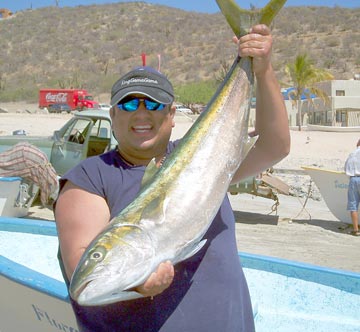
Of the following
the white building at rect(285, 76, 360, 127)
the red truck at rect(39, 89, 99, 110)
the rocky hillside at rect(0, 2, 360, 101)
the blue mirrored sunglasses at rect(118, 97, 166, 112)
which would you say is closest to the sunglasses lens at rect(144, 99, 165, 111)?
the blue mirrored sunglasses at rect(118, 97, 166, 112)

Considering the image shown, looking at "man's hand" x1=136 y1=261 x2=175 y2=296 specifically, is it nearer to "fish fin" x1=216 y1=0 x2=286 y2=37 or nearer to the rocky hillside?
"fish fin" x1=216 y1=0 x2=286 y2=37

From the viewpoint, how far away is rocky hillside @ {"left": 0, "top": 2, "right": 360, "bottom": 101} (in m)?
61.4

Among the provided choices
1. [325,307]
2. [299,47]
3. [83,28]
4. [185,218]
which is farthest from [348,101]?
[83,28]

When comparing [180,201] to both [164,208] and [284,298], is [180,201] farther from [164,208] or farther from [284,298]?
[284,298]

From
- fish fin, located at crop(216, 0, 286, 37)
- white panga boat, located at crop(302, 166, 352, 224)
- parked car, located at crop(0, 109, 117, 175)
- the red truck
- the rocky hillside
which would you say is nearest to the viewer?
fish fin, located at crop(216, 0, 286, 37)

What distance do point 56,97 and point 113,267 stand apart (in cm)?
4961

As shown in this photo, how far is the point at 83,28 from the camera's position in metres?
75.8

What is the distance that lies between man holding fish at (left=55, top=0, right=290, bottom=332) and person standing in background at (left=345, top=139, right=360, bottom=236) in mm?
6905

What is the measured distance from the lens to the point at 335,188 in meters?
10.1

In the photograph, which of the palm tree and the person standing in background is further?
the palm tree

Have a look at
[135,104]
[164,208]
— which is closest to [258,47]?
[135,104]

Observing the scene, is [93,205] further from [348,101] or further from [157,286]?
[348,101]

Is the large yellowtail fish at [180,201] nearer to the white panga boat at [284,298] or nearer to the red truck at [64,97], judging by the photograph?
the white panga boat at [284,298]

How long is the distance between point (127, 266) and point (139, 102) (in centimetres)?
81
